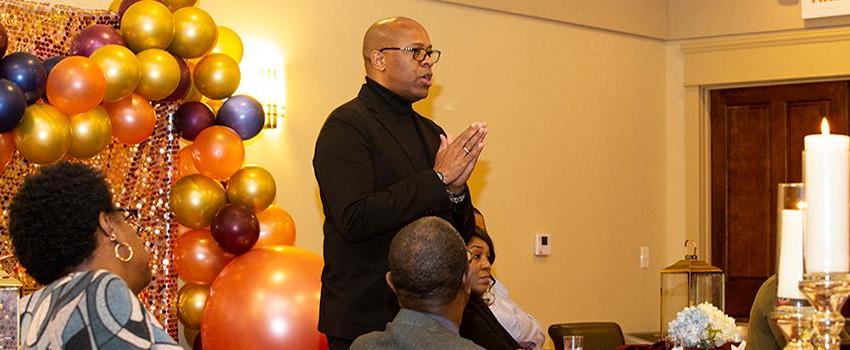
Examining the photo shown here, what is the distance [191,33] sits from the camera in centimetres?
482

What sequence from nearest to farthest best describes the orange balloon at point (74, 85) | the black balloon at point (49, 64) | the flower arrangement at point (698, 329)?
1. the flower arrangement at point (698, 329)
2. the orange balloon at point (74, 85)
3. the black balloon at point (49, 64)

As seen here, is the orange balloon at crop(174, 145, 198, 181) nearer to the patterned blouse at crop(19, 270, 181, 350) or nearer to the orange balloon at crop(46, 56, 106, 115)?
the orange balloon at crop(46, 56, 106, 115)

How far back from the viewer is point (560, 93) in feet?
24.1

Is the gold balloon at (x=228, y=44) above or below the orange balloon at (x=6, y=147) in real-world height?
above

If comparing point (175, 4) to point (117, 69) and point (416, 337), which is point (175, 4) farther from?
point (416, 337)

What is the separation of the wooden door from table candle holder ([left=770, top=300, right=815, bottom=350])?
6.06 m

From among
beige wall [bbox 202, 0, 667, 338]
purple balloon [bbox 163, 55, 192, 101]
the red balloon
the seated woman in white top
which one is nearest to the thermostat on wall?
beige wall [bbox 202, 0, 667, 338]

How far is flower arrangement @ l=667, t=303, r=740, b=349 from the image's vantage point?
3459mm

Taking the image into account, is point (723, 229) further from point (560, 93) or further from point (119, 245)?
point (119, 245)

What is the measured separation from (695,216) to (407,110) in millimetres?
4577

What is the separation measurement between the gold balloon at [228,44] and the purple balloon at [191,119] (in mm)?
277

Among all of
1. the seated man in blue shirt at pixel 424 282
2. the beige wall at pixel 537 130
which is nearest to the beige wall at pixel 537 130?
the beige wall at pixel 537 130

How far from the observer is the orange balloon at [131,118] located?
4590mm

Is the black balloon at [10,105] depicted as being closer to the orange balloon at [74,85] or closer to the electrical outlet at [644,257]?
the orange balloon at [74,85]
